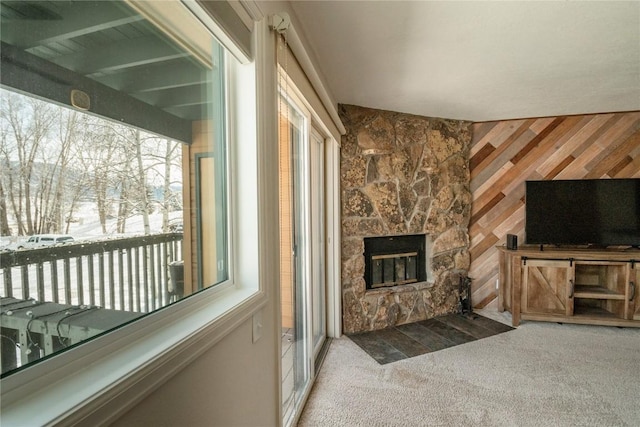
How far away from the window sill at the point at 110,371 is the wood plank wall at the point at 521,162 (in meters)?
3.56

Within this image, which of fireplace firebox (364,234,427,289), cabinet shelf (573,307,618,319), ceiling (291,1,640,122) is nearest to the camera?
ceiling (291,1,640,122)

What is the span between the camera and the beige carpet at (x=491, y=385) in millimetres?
1760

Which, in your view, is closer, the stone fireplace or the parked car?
the parked car

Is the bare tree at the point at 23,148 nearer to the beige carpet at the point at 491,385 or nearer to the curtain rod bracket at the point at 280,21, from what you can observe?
the curtain rod bracket at the point at 280,21

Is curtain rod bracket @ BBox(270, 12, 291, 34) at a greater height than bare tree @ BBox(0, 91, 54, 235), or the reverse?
curtain rod bracket @ BBox(270, 12, 291, 34)

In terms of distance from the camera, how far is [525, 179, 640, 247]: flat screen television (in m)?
3.00

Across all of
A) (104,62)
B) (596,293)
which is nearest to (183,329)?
(104,62)

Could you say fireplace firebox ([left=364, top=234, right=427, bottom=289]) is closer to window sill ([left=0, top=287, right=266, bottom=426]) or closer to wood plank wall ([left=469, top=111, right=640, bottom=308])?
wood plank wall ([left=469, top=111, right=640, bottom=308])

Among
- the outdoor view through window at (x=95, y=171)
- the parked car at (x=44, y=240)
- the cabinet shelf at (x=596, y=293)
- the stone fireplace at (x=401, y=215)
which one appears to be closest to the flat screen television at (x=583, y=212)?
the cabinet shelf at (x=596, y=293)

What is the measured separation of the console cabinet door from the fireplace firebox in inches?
40.5

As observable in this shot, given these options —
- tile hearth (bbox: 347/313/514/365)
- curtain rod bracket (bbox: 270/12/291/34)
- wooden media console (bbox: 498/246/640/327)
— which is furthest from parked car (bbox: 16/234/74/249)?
wooden media console (bbox: 498/246/640/327)

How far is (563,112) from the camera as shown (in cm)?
321

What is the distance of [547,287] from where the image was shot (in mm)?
2984

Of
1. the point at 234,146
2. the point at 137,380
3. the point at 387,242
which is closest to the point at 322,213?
the point at 387,242
